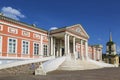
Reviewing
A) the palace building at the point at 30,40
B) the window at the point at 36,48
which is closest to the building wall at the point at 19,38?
the palace building at the point at 30,40

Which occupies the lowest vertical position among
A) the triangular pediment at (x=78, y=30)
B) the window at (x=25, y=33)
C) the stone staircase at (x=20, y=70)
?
the stone staircase at (x=20, y=70)

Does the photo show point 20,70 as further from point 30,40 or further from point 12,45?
point 30,40

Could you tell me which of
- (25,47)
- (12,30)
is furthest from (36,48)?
(12,30)

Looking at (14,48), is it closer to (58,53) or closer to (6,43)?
(6,43)

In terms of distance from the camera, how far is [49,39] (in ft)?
103

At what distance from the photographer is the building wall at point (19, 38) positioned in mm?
23000

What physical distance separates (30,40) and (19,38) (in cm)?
238

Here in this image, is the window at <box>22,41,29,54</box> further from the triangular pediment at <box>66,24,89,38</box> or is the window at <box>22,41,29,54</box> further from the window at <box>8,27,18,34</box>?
the triangular pediment at <box>66,24,89,38</box>

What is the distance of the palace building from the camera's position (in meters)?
23.3

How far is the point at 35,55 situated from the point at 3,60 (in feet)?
22.0

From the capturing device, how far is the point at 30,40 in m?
27.3

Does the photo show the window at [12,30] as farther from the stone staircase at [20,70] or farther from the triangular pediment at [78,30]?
the triangular pediment at [78,30]

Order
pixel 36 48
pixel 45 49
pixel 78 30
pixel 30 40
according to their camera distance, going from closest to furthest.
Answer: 1. pixel 30 40
2. pixel 36 48
3. pixel 45 49
4. pixel 78 30

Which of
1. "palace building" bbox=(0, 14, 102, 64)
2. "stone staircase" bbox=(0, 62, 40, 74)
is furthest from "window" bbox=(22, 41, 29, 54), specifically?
"stone staircase" bbox=(0, 62, 40, 74)
